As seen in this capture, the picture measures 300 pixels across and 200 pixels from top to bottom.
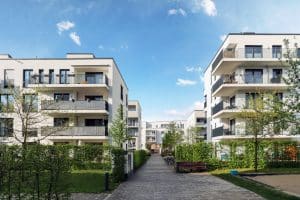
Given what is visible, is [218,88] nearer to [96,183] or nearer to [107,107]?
[107,107]

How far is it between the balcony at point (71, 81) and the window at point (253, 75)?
13.6 meters

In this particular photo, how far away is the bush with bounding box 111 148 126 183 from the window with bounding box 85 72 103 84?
15.5 meters

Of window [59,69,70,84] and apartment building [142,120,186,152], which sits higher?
window [59,69,70,84]

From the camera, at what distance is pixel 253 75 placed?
34.3 meters

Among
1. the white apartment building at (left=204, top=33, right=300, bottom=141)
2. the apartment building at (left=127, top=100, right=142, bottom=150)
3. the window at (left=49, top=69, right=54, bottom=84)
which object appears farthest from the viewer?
the apartment building at (left=127, top=100, right=142, bottom=150)

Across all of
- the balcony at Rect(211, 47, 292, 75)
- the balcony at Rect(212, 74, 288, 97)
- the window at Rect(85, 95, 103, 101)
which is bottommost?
the window at Rect(85, 95, 103, 101)

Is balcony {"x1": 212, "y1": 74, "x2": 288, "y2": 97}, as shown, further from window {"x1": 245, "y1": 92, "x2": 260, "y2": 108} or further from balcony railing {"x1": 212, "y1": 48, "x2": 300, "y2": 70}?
balcony railing {"x1": 212, "y1": 48, "x2": 300, "y2": 70}

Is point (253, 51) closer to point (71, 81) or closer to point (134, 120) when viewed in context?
point (71, 81)

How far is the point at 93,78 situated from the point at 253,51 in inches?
625

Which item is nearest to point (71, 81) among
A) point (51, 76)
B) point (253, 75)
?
point (51, 76)

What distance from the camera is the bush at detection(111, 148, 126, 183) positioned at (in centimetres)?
1833

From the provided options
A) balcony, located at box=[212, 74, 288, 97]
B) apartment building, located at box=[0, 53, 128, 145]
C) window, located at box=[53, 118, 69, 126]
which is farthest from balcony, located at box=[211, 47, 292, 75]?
window, located at box=[53, 118, 69, 126]

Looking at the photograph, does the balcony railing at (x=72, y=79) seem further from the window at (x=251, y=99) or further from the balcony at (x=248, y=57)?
the window at (x=251, y=99)

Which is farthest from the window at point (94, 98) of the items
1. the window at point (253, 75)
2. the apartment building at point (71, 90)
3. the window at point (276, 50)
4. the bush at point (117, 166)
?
the window at point (276, 50)
